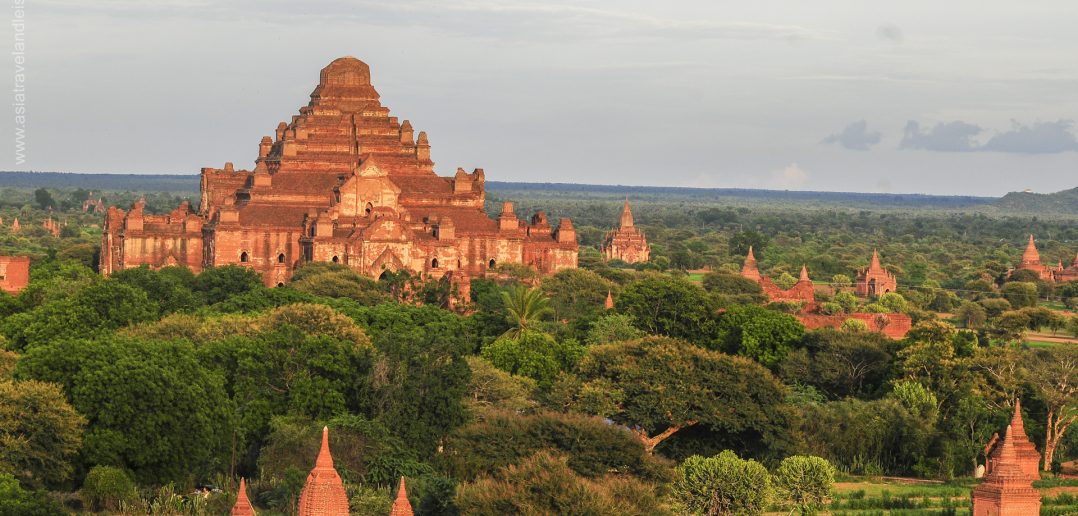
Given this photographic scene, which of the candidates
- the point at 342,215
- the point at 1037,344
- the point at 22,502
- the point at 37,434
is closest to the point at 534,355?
the point at 37,434

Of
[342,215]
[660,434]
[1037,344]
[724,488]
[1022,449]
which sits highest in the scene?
[342,215]

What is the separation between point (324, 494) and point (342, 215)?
5576cm

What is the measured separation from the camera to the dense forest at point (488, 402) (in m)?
46.2

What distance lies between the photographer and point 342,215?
9156cm

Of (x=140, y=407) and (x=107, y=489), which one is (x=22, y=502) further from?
(x=140, y=407)

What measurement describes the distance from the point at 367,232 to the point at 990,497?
4742cm

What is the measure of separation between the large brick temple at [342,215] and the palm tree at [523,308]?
1448 centimetres

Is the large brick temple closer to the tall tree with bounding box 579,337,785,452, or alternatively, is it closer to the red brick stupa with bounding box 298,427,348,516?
the tall tree with bounding box 579,337,785,452

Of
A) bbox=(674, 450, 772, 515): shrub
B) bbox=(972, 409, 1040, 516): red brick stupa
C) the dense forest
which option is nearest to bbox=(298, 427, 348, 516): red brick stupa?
the dense forest

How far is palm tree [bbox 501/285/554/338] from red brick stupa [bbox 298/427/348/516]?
110 feet

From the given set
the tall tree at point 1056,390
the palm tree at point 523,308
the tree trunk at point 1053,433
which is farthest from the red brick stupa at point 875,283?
the tree trunk at point 1053,433

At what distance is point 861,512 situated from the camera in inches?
1997

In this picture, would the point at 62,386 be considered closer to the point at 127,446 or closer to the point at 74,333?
the point at 127,446

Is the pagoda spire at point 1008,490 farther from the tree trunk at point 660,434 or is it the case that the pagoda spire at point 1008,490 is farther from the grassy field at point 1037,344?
the grassy field at point 1037,344
